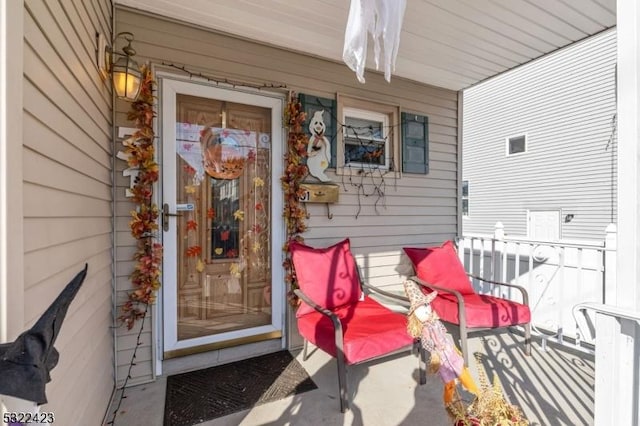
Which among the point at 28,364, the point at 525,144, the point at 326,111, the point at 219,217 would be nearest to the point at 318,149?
the point at 326,111

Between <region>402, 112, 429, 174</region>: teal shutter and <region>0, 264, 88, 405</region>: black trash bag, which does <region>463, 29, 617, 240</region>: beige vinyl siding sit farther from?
<region>0, 264, 88, 405</region>: black trash bag

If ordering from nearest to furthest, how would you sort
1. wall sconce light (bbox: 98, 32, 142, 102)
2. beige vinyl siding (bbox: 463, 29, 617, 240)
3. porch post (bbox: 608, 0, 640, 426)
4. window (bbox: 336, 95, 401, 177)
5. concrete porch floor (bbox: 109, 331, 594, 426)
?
porch post (bbox: 608, 0, 640, 426) → concrete porch floor (bbox: 109, 331, 594, 426) → wall sconce light (bbox: 98, 32, 142, 102) → window (bbox: 336, 95, 401, 177) → beige vinyl siding (bbox: 463, 29, 617, 240)

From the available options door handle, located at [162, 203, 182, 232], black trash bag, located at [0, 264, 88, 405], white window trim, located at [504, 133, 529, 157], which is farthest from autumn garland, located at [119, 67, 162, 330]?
white window trim, located at [504, 133, 529, 157]

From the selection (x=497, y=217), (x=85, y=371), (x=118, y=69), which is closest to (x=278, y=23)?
(x=118, y=69)

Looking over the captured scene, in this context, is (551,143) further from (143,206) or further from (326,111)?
(143,206)

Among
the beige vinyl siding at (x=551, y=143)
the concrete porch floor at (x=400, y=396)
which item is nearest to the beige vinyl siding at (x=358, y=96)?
the concrete porch floor at (x=400, y=396)

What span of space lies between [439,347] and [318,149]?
2.27m

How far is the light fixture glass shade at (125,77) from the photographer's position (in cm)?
201

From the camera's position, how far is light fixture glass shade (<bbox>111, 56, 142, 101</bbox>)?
2010 millimetres

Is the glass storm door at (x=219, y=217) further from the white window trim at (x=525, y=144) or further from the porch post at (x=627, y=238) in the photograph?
the white window trim at (x=525, y=144)

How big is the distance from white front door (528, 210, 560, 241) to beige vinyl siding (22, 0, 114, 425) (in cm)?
846

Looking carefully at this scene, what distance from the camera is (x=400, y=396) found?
2137 mm

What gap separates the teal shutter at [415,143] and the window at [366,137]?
98mm

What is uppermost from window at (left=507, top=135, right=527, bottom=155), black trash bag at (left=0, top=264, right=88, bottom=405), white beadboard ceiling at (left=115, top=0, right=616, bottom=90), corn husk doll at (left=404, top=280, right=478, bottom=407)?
window at (left=507, top=135, right=527, bottom=155)
